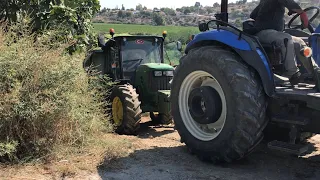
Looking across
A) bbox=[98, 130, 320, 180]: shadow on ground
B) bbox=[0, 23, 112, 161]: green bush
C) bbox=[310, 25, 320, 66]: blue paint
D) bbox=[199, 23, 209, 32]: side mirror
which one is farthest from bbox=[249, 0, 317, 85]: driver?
bbox=[0, 23, 112, 161]: green bush

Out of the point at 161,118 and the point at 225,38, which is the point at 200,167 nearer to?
the point at 225,38

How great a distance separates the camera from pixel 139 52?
880cm

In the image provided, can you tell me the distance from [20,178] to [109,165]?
106 centimetres

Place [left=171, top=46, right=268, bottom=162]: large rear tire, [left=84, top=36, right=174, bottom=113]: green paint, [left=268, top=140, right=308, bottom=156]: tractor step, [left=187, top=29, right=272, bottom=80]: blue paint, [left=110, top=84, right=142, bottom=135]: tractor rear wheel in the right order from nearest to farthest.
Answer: [left=268, top=140, right=308, bottom=156]: tractor step
[left=171, top=46, right=268, bottom=162]: large rear tire
[left=187, top=29, right=272, bottom=80]: blue paint
[left=110, top=84, right=142, bottom=135]: tractor rear wheel
[left=84, top=36, right=174, bottom=113]: green paint

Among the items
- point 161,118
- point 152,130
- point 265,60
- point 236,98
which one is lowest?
point 152,130

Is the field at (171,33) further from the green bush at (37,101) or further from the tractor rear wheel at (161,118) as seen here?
the green bush at (37,101)

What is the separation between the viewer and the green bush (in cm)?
498

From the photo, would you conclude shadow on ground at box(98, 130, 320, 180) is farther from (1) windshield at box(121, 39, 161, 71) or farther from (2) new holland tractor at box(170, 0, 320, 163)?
(1) windshield at box(121, 39, 161, 71)

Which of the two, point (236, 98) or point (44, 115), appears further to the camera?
point (44, 115)

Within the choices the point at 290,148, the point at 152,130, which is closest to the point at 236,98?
the point at 290,148

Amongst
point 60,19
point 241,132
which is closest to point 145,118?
point 60,19

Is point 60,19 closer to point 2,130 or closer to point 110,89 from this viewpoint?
point 110,89

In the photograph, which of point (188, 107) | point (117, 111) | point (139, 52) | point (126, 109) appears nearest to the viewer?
point (188, 107)

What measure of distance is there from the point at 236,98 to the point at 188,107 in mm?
1037
